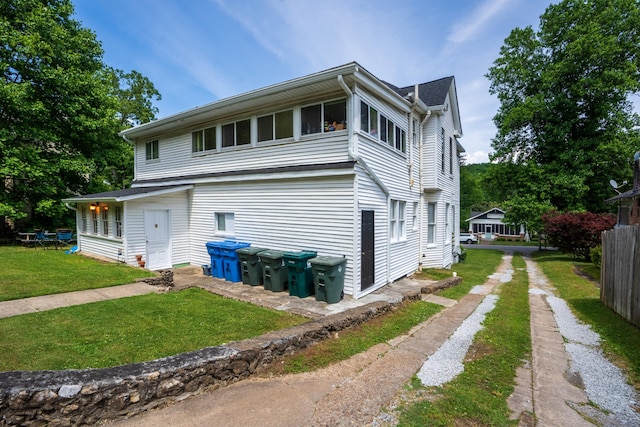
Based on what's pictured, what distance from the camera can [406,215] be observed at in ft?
37.4

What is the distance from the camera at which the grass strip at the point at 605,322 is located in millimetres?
5016

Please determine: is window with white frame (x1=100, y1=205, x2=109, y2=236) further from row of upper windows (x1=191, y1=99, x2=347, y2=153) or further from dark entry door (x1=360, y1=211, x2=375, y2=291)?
dark entry door (x1=360, y1=211, x2=375, y2=291)

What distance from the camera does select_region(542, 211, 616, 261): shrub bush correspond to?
690 inches

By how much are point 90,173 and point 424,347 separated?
2068 cm

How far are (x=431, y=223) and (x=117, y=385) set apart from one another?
12.5 m

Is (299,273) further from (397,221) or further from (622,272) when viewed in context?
(622,272)

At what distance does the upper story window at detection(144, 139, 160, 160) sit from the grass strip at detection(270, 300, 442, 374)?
491 inches

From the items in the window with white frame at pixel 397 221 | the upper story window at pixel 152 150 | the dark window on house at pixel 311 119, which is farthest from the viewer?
the upper story window at pixel 152 150

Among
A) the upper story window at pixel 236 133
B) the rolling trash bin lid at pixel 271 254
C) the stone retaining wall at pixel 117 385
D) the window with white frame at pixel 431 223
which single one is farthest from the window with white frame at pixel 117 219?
the window with white frame at pixel 431 223

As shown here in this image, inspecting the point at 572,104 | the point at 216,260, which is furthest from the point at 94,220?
the point at 572,104

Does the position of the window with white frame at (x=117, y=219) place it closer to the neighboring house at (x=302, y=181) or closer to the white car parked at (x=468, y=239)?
the neighboring house at (x=302, y=181)

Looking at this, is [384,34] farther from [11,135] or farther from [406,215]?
[11,135]

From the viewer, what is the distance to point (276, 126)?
9.52 metres

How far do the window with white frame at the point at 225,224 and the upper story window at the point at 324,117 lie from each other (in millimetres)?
4265
